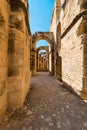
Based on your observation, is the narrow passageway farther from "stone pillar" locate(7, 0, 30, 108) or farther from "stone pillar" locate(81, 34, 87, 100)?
"stone pillar" locate(81, 34, 87, 100)

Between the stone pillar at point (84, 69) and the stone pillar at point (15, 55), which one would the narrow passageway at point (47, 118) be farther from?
the stone pillar at point (84, 69)

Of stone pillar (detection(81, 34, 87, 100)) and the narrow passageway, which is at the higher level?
stone pillar (detection(81, 34, 87, 100))

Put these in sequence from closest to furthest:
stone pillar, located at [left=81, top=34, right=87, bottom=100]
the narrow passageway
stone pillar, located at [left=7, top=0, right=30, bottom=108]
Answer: the narrow passageway, stone pillar, located at [left=7, top=0, right=30, bottom=108], stone pillar, located at [left=81, top=34, right=87, bottom=100]

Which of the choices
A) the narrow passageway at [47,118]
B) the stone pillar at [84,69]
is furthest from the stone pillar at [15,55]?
the stone pillar at [84,69]

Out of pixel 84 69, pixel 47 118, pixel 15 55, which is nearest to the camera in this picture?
pixel 47 118

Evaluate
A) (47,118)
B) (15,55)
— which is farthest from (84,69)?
(15,55)

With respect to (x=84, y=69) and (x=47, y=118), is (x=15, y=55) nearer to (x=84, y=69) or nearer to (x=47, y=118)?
(x=47, y=118)

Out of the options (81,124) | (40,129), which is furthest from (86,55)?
(40,129)

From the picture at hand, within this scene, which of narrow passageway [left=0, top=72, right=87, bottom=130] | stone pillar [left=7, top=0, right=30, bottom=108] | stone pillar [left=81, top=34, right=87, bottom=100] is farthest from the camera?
stone pillar [left=81, top=34, right=87, bottom=100]

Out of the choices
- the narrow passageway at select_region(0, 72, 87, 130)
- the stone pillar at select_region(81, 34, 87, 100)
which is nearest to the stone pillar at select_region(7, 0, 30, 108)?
the narrow passageway at select_region(0, 72, 87, 130)

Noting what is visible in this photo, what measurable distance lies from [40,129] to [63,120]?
21.4 inches

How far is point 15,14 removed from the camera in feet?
8.50

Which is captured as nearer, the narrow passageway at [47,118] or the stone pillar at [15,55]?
the narrow passageway at [47,118]

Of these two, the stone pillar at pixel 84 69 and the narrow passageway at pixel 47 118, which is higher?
the stone pillar at pixel 84 69
